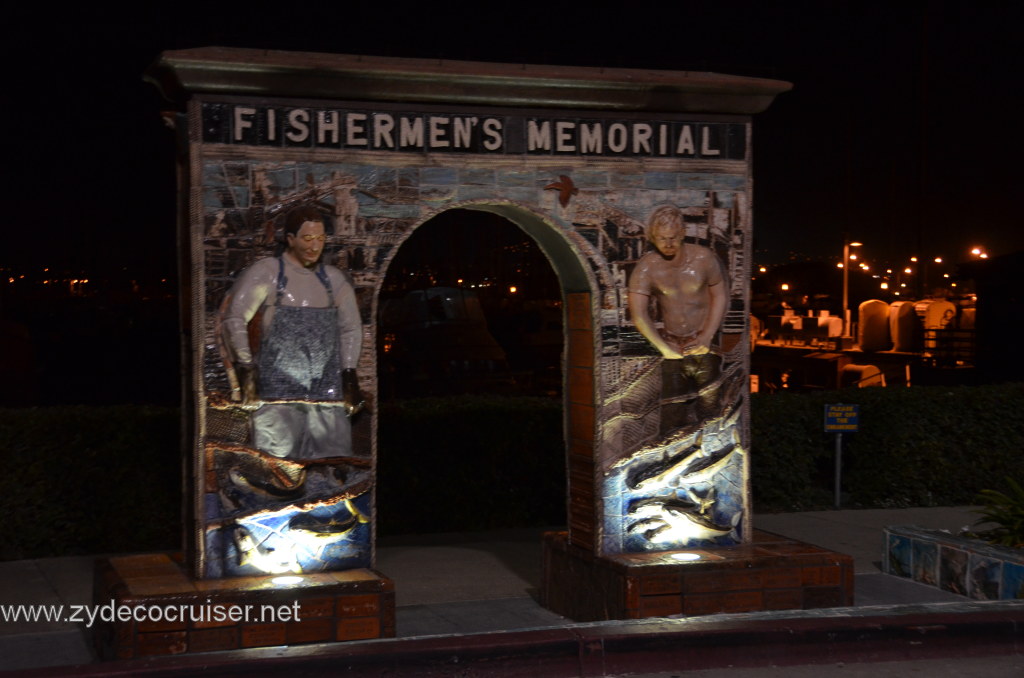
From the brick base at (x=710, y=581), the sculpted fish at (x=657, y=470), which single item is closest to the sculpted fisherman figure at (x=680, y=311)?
the sculpted fish at (x=657, y=470)

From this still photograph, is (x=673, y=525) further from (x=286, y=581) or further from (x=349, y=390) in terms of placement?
(x=286, y=581)

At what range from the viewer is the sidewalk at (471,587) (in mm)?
6723

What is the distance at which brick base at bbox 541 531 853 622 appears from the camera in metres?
6.58

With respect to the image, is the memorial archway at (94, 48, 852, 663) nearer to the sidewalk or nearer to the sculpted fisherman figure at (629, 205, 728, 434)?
the sculpted fisherman figure at (629, 205, 728, 434)

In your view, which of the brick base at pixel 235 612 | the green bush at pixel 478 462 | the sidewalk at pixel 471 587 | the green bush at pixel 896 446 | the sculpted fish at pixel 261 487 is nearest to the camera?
the brick base at pixel 235 612

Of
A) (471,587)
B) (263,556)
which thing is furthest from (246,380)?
(471,587)

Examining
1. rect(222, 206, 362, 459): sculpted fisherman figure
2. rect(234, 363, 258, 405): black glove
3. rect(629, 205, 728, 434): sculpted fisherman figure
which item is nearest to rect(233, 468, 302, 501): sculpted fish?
rect(222, 206, 362, 459): sculpted fisherman figure

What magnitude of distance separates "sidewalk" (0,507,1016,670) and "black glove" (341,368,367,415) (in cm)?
118

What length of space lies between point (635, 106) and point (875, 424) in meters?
6.22

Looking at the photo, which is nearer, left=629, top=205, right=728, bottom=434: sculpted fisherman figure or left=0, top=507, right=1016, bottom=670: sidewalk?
left=0, top=507, right=1016, bottom=670: sidewalk

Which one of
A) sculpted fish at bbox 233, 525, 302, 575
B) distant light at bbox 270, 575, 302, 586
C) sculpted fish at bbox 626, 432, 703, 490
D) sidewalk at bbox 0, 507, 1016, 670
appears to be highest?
sculpted fish at bbox 626, 432, 703, 490

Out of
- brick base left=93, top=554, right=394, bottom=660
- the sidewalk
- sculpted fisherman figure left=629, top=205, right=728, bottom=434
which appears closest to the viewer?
brick base left=93, top=554, right=394, bottom=660

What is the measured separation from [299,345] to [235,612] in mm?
1334

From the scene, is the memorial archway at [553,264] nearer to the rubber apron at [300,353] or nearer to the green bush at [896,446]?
the rubber apron at [300,353]
